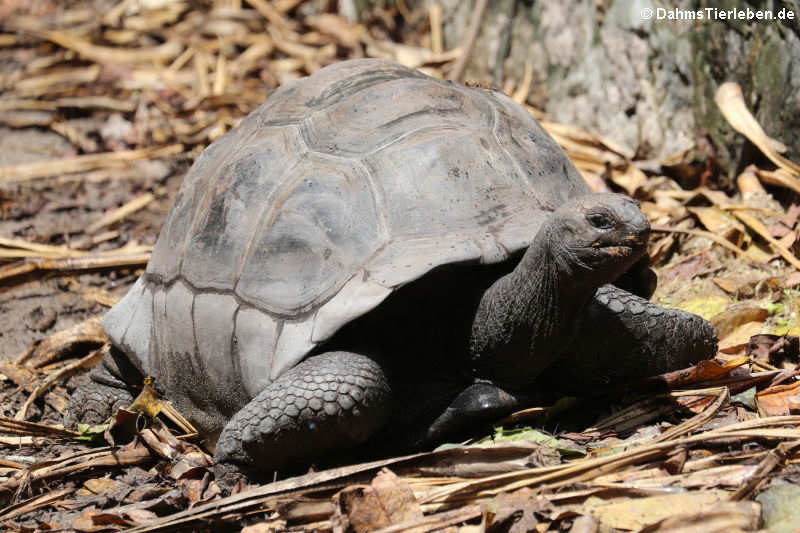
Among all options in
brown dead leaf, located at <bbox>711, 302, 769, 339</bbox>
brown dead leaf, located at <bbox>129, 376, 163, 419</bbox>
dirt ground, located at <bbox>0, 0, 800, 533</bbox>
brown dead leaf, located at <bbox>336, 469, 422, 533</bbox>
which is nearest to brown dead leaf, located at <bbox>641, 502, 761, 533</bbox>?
dirt ground, located at <bbox>0, 0, 800, 533</bbox>

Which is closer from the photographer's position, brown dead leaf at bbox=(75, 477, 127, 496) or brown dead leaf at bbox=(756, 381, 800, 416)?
brown dead leaf at bbox=(756, 381, 800, 416)

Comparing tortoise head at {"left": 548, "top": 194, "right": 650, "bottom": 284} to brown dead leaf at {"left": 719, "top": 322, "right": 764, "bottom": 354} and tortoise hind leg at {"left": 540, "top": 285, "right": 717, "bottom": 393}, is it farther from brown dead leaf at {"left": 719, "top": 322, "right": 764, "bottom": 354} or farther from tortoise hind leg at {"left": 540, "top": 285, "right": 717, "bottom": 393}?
brown dead leaf at {"left": 719, "top": 322, "right": 764, "bottom": 354}

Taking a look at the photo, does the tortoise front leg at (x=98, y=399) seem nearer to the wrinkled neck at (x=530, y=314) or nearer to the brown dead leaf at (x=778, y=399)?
the wrinkled neck at (x=530, y=314)

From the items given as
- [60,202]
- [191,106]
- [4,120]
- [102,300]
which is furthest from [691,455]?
[4,120]

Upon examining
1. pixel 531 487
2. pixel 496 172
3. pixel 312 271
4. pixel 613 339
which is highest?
pixel 496 172

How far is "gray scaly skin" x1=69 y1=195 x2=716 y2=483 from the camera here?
2.62 meters

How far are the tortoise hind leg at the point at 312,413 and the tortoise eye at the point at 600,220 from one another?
848mm

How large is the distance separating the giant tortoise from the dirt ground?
0.64 feet

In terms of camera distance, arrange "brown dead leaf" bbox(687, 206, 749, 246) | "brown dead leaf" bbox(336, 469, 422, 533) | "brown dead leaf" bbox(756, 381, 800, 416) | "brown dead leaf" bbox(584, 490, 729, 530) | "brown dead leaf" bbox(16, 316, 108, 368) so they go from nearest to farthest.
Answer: "brown dead leaf" bbox(584, 490, 729, 530) < "brown dead leaf" bbox(336, 469, 422, 533) < "brown dead leaf" bbox(756, 381, 800, 416) < "brown dead leaf" bbox(687, 206, 749, 246) < "brown dead leaf" bbox(16, 316, 108, 368)

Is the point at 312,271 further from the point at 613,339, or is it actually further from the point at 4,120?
the point at 4,120

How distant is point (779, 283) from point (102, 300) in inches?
131

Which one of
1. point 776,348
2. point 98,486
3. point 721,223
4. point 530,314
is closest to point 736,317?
point 776,348

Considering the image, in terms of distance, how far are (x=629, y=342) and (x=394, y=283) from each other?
0.85 meters

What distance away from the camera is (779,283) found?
364 cm
